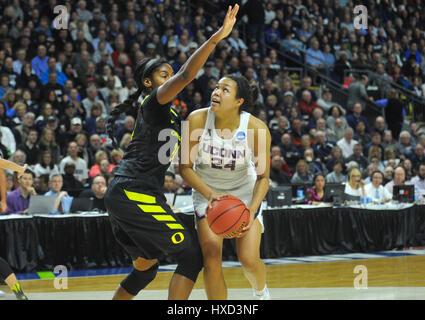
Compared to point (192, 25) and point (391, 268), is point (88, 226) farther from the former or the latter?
point (192, 25)

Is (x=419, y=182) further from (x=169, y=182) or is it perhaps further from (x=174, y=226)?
(x=174, y=226)

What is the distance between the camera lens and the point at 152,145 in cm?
427

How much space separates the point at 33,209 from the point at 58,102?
3.42 m

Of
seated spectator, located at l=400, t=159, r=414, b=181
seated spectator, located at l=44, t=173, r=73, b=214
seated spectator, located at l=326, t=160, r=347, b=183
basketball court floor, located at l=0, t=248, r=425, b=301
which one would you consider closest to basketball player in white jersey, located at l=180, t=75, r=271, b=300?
basketball court floor, located at l=0, t=248, r=425, b=301

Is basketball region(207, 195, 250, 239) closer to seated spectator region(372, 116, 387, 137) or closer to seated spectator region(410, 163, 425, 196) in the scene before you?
seated spectator region(410, 163, 425, 196)

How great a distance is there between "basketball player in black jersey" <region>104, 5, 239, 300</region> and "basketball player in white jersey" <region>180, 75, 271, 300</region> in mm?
263

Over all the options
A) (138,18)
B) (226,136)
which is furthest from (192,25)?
(226,136)

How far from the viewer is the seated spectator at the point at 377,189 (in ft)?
36.6

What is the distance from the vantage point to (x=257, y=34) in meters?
16.8

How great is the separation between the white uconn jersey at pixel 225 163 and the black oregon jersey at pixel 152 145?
0.38 m

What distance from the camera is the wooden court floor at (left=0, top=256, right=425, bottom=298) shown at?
7102 mm

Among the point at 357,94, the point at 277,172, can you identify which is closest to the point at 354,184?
the point at 277,172

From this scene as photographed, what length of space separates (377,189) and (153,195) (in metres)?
7.68

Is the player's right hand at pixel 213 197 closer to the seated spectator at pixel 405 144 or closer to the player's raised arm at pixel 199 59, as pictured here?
the player's raised arm at pixel 199 59
